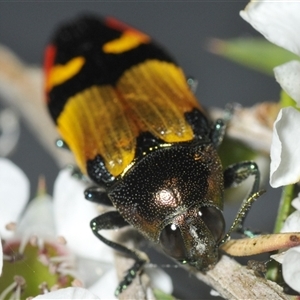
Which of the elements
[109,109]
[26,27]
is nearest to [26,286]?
[109,109]

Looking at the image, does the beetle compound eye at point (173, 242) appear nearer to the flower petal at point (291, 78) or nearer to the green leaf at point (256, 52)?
the flower petal at point (291, 78)

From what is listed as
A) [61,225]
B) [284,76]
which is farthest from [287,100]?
[61,225]

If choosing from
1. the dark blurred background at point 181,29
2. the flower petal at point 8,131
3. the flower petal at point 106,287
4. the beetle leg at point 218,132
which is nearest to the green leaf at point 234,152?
the beetle leg at point 218,132

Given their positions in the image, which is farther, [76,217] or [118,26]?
[118,26]

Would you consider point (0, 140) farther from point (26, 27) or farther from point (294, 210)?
point (26, 27)

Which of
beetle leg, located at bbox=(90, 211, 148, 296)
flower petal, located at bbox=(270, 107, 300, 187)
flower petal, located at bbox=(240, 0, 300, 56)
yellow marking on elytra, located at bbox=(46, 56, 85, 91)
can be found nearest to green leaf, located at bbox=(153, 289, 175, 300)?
beetle leg, located at bbox=(90, 211, 148, 296)

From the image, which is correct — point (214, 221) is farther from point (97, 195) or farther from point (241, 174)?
point (97, 195)

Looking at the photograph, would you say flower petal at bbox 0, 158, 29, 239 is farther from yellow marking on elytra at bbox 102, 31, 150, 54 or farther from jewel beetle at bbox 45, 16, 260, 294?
yellow marking on elytra at bbox 102, 31, 150, 54
